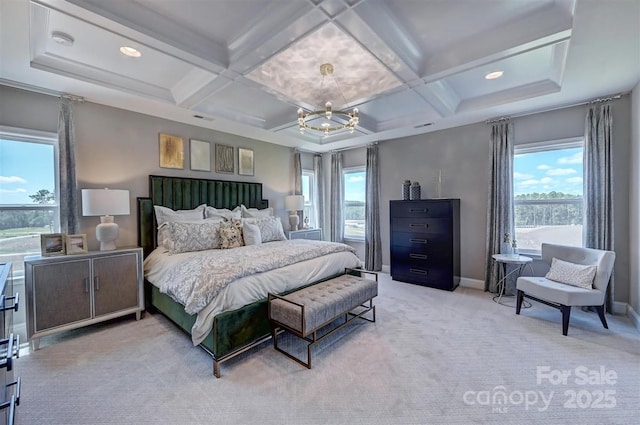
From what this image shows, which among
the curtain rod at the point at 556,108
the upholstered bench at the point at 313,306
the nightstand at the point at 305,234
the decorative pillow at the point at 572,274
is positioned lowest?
the upholstered bench at the point at 313,306

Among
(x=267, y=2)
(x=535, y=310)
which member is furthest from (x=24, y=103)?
(x=535, y=310)

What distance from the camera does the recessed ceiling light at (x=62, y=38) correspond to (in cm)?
220

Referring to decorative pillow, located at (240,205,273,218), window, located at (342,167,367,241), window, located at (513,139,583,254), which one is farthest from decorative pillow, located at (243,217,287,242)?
window, located at (513,139,583,254)

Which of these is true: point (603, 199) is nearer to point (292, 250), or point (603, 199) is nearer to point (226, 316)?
point (292, 250)

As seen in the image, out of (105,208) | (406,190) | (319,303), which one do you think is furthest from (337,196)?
(105,208)

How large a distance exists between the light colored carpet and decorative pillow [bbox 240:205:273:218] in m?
2.04

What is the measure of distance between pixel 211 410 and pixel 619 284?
4.73 meters

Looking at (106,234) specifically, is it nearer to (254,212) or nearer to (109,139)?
(109,139)

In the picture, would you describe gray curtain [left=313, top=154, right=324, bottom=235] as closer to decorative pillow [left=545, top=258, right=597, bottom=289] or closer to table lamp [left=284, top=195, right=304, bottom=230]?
table lamp [left=284, top=195, right=304, bottom=230]

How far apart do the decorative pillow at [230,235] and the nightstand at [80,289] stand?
961 millimetres

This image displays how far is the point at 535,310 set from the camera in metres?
3.40

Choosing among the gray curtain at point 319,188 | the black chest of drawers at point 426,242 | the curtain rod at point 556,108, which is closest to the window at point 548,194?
the curtain rod at point 556,108

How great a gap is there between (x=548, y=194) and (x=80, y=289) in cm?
598

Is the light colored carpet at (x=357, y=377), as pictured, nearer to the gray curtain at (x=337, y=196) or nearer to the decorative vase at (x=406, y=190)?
the decorative vase at (x=406, y=190)
